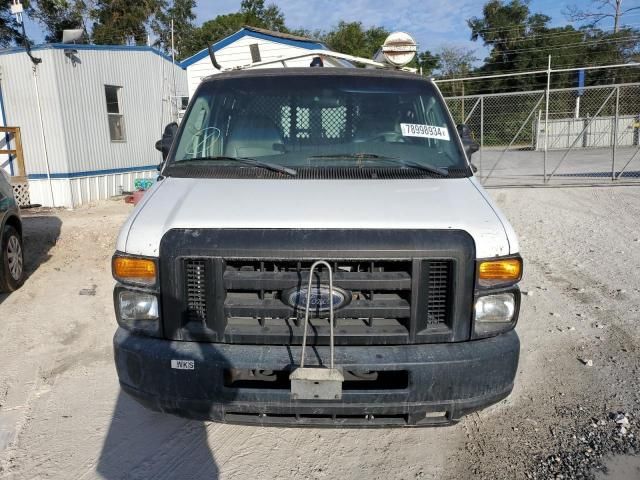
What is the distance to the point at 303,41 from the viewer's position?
14.5m

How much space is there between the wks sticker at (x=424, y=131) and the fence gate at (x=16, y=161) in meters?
11.6

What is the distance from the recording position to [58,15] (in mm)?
32000

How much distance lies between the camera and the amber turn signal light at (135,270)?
8.58 feet

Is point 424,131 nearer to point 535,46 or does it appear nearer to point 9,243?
point 9,243

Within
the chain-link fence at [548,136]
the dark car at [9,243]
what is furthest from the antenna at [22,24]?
the chain-link fence at [548,136]

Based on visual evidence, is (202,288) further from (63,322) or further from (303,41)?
(303,41)

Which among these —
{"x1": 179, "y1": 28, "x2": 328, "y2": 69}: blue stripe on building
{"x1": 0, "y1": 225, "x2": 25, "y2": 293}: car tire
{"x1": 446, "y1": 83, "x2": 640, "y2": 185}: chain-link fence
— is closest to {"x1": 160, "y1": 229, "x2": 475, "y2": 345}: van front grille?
{"x1": 0, "y1": 225, "x2": 25, "y2": 293}: car tire

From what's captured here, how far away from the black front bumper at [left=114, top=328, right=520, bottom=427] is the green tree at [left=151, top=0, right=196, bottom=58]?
3787 cm

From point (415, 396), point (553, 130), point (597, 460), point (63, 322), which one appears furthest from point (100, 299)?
point (553, 130)

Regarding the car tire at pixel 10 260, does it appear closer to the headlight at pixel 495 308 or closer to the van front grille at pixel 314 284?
the van front grille at pixel 314 284

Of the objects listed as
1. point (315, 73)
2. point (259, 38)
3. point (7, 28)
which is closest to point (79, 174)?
point (259, 38)

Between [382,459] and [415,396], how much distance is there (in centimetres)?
77

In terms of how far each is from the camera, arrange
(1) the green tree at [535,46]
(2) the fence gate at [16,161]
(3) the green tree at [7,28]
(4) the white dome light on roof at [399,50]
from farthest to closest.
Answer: (1) the green tree at [535,46] → (3) the green tree at [7,28] → (2) the fence gate at [16,161] → (4) the white dome light on roof at [399,50]

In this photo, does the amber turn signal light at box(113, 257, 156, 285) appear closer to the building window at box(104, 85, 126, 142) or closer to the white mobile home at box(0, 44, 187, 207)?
the white mobile home at box(0, 44, 187, 207)
